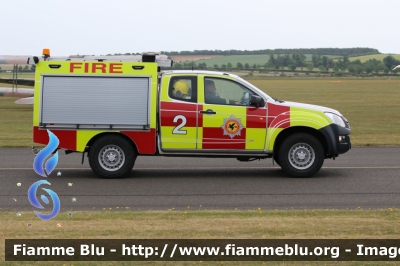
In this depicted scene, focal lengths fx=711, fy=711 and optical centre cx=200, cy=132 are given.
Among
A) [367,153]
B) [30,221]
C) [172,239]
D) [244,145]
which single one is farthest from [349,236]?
[367,153]

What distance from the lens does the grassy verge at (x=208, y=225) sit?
7672 millimetres

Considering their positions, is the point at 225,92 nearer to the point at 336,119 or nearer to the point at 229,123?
the point at 229,123

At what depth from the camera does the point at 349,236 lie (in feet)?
24.9

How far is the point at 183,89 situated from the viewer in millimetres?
12773

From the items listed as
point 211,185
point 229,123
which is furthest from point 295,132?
point 211,185

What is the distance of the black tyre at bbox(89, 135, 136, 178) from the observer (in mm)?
12703

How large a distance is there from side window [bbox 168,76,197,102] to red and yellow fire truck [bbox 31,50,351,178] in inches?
0.7

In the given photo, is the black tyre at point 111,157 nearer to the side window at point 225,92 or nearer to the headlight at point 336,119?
the side window at point 225,92

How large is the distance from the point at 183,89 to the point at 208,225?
490cm

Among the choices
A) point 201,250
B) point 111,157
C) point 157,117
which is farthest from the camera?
point 111,157

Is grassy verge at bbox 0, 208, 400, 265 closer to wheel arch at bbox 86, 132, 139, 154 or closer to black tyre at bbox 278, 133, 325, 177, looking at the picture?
black tyre at bbox 278, 133, 325, 177

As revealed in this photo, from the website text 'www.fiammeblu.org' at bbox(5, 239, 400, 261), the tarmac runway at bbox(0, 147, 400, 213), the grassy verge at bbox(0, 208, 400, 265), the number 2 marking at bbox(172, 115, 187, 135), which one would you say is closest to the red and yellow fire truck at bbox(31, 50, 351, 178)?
the number 2 marking at bbox(172, 115, 187, 135)

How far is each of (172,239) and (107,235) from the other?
0.74 meters

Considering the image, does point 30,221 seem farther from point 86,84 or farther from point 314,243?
point 86,84
